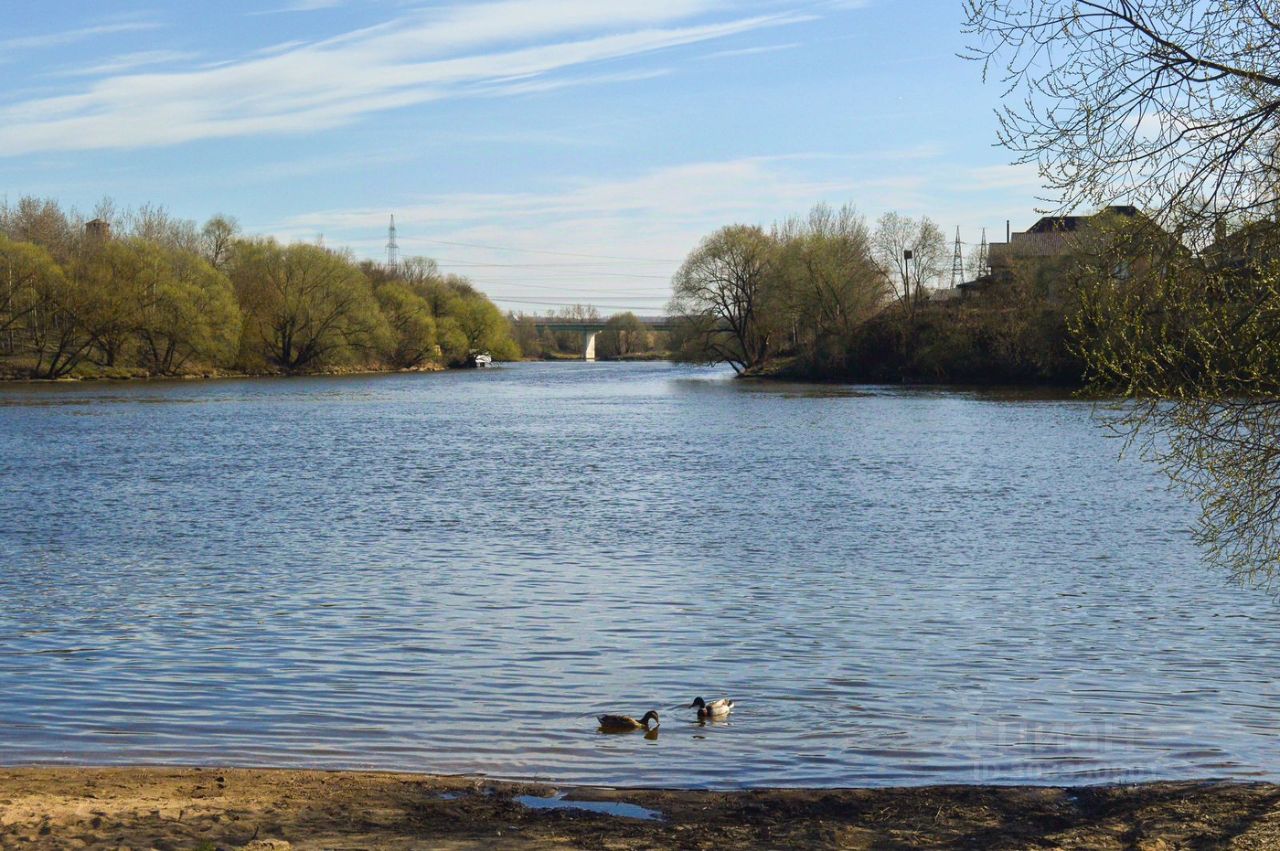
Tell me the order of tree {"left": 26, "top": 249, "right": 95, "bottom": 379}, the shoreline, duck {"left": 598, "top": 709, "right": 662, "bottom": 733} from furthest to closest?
1. tree {"left": 26, "top": 249, "right": 95, "bottom": 379}
2. duck {"left": 598, "top": 709, "right": 662, "bottom": 733}
3. the shoreline

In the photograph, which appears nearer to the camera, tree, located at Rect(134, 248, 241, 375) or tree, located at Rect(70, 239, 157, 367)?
tree, located at Rect(70, 239, 157, 367)

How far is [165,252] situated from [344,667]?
9005cm

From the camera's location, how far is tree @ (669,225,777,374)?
99938 millimetres

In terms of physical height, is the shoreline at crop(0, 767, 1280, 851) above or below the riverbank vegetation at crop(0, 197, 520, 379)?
below

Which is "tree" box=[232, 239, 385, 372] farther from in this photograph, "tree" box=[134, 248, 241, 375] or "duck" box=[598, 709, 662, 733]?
"duck" box=[598, 709, 662, 733]

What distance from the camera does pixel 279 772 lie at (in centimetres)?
933

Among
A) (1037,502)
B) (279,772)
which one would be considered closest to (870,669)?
(279,772)

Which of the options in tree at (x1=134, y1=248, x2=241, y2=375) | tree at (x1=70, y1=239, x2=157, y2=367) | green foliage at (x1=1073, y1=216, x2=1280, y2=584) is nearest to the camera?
green foliage at (x1=1073, y1=216, x2=1280, y2=584)

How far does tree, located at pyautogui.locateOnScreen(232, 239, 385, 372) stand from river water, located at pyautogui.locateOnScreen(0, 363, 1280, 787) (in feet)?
242

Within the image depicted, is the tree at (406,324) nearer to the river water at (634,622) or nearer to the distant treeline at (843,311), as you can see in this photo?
the distant treeline at (843,311)

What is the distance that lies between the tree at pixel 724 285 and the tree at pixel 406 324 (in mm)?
34840

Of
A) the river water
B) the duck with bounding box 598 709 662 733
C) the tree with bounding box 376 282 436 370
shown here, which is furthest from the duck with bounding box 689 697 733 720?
the tree with bounding box 376 282 436 370

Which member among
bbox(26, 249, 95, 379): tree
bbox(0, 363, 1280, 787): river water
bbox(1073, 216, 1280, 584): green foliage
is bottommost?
bbox(0, 363, 1280, 787): river water

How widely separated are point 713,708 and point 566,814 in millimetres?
2861
